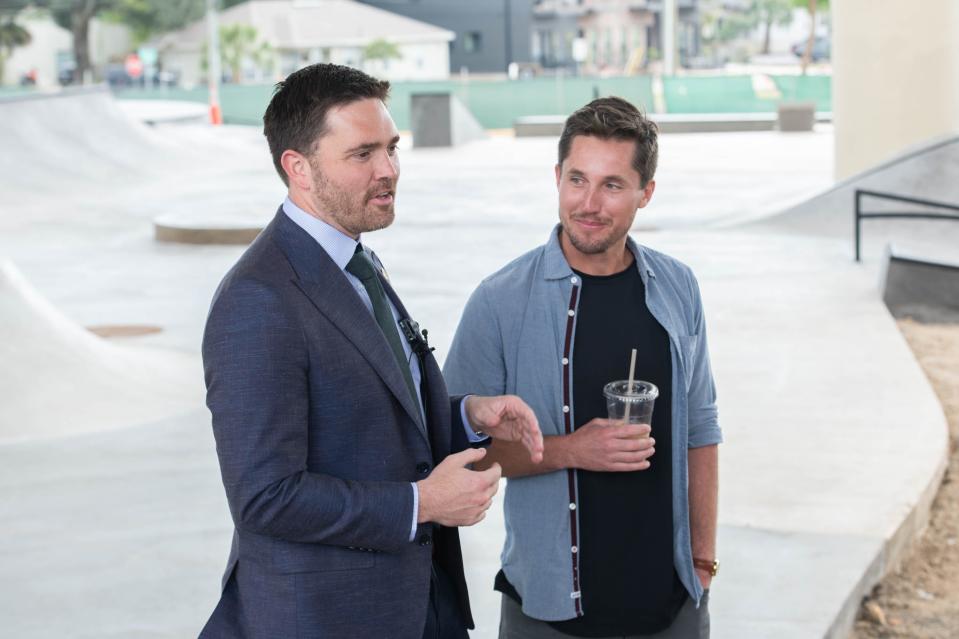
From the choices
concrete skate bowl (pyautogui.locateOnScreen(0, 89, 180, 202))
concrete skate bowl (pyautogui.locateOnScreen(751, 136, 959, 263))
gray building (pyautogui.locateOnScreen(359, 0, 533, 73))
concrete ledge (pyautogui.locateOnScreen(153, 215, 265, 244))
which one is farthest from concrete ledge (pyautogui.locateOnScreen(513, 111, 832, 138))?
gray building (pyautogui.locateOnScreen(359, 0, 533, 73))

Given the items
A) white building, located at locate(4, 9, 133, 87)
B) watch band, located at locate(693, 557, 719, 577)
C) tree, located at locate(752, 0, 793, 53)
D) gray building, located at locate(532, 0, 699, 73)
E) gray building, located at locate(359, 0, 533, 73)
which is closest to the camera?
watch band, located at locate(693, 557, 719, 577)

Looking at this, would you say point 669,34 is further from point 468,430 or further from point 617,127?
point 468,430

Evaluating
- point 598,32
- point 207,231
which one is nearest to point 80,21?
point 598,32

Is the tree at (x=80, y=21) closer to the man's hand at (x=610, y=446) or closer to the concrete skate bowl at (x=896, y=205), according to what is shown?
the concrete skate bowl at (x=896, y=205)

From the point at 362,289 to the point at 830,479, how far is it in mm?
4551

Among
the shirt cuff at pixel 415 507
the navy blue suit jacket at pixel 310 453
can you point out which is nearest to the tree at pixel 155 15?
the navy blue suit jacket at pixel 310 453

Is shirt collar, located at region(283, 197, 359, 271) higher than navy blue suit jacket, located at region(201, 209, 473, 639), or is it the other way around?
shirt collar, located at region(283, 197, 359, 271)

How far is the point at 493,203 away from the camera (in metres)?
19.6

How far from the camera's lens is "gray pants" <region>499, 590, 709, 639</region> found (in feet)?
9.71

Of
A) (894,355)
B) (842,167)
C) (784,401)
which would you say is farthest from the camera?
(842,167)

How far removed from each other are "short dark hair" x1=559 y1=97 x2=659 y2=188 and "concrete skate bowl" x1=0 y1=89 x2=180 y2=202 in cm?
2020

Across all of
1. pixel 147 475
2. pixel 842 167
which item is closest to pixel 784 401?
pixel 147 475

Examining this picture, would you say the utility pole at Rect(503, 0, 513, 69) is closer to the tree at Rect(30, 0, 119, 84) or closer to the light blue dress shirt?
the tree at Rect(30, 0, 119, 84)

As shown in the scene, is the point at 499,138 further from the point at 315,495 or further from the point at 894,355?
the point at 315,495
